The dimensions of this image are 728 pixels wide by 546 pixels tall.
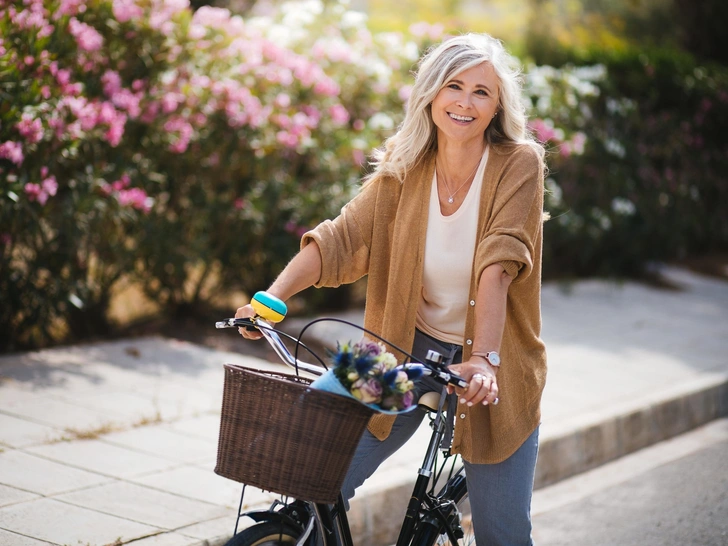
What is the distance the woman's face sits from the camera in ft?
9.74

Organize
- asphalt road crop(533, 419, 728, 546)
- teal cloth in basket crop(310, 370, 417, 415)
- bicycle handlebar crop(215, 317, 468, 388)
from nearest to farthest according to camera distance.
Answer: teal cloth in basket crop(310, 370, 417, 415) → bicycle handlebar crop(215, 317, 468, 388) → asphalt road crop(533, 419, 728, 546)

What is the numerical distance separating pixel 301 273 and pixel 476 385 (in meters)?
0.74

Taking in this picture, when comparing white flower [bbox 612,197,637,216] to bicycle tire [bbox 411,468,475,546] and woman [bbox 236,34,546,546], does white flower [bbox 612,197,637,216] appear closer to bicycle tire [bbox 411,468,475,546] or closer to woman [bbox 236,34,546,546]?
bicycle tire [bbox 411,468,475,546]

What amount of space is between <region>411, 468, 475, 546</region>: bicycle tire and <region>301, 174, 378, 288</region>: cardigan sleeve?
82 centimetres

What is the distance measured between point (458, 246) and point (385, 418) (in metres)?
0.60

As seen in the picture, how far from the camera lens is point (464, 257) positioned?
300 centimetres

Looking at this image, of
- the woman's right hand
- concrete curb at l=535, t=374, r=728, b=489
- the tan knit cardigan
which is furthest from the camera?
concrete curb at l=535, t=374, r=728, b=489

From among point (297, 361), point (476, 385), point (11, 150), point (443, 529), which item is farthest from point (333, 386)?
point (11, 150)

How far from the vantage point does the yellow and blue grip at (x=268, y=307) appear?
269cm

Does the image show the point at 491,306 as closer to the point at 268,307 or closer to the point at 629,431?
the point at 268,307

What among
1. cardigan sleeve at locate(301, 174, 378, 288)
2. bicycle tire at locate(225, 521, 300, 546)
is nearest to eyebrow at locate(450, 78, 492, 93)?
cardigan sleeve at locate(301, 174, 378, 288)

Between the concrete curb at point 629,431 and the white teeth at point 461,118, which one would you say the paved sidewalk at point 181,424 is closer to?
the concrete curb at point 629,431

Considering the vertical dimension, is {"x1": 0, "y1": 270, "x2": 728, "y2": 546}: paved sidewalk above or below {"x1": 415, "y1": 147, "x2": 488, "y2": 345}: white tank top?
below

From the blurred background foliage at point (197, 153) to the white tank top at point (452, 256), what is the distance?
199cm
